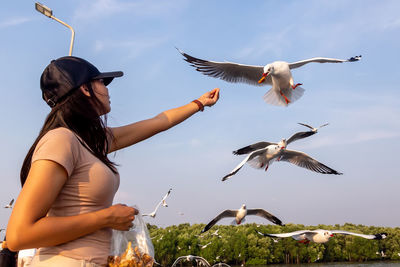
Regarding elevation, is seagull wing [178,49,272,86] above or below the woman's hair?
above

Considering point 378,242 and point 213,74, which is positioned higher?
point 213,74

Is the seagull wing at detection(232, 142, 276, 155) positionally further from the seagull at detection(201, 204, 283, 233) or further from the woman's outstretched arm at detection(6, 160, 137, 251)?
the woman's outstretched arm at detection(6, 160, 137, 251)

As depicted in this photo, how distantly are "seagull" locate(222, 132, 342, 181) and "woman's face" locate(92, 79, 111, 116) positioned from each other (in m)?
10.7

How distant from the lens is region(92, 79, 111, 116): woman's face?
175cm

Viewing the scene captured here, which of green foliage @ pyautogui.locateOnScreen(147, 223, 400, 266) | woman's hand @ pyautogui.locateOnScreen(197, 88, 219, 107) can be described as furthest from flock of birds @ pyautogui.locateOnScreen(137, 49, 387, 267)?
green foliage @ pyautogui.locateOnScreen(147, 223, 400, 266)

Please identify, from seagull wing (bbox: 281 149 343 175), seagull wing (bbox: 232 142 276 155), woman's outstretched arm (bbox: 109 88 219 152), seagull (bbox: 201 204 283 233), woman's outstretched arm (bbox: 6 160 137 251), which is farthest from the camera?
seagull (bbox: 201 204 283 233)

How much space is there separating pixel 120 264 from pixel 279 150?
1185cm

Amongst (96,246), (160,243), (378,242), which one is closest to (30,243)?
(96,246)

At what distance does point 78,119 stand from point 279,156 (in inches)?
490

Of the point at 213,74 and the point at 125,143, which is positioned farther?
the point at 213,74

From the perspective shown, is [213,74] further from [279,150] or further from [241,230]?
[241,230]

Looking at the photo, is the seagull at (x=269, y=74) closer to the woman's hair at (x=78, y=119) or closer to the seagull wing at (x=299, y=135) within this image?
the seagull wing at (x=299, y=135)

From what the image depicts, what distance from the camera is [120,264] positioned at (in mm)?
1521

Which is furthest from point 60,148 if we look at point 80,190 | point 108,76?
point 108,76
